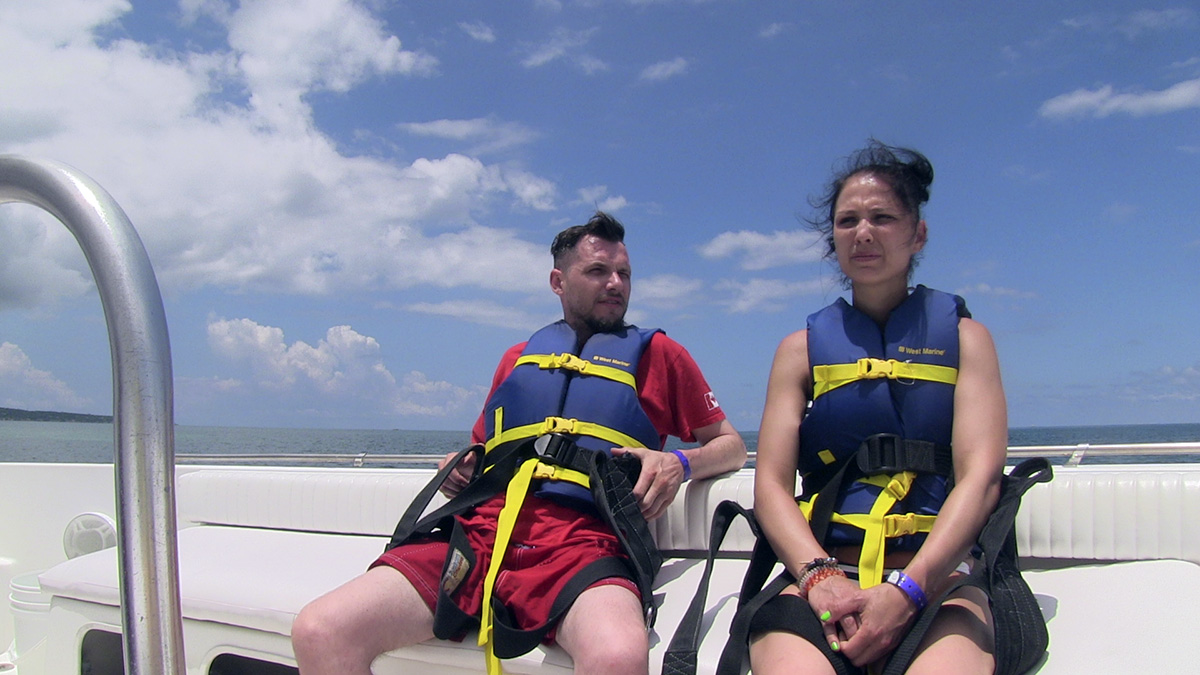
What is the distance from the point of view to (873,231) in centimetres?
205

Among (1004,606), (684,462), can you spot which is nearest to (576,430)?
(684,462)

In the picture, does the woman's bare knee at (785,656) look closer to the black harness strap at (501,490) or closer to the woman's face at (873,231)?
the black harness strap at (501,490)

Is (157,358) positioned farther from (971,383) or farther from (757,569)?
(971,383)

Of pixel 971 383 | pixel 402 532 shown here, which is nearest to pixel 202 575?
pixel 402 532

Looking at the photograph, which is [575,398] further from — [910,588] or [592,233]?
[910,588]

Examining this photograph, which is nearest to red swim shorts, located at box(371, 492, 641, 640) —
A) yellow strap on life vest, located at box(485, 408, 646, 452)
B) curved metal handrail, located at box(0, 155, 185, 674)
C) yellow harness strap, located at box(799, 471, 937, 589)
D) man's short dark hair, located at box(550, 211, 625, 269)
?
yellow strap on life vest, located at box(485, 408, 646, 452)

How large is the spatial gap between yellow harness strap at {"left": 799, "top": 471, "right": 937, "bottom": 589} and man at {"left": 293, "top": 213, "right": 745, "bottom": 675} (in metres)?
0.54

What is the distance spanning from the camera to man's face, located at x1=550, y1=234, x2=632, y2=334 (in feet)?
9.23

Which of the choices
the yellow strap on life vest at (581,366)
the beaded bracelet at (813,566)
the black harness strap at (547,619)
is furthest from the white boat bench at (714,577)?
the yellow strap on life vest at (581,366)

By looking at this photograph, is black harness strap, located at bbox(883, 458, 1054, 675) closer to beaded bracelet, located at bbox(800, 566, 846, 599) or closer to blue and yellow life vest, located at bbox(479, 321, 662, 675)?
beaded bracelet, located at bbox(800, 566, 846, 599)

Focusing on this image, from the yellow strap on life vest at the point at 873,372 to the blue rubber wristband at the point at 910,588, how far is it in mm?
Answer: 550

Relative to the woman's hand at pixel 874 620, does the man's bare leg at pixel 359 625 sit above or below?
below

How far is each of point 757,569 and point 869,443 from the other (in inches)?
16.9

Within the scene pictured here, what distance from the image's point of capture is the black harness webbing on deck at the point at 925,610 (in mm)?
1561
